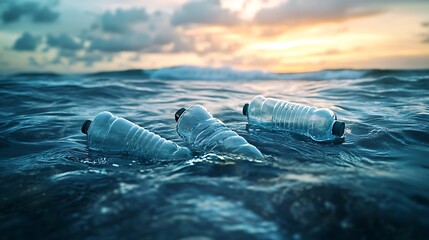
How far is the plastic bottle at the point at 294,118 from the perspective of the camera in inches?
139

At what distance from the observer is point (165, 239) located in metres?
1.54

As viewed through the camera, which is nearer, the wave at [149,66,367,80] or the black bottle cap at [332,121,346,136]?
the black bottle cap at [332,121,346,136]

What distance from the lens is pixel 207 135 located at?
3.21 m

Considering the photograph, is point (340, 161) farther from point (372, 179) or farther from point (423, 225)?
point (423, 225)

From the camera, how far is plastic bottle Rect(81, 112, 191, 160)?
2.82 meters

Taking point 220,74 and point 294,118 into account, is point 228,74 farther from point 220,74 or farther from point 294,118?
point 294,118

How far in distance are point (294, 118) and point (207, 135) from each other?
1.26 metres

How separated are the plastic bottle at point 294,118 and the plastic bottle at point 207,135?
64 centimetres

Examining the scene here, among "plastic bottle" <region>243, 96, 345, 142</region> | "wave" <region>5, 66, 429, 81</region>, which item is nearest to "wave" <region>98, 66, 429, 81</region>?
"wave" <region>5, 66, 429, 81</region>

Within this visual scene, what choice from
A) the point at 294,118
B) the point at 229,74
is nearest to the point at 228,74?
the point at 229,74

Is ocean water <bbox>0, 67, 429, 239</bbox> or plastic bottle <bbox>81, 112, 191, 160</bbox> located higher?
plastic bottle <bbox>81, 112, 191, 160</bbox>

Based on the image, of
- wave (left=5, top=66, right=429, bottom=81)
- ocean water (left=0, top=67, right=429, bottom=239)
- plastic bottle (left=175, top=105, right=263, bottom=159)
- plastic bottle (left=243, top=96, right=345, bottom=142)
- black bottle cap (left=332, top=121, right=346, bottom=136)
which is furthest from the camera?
wave (left=5, top=66, right=429, bottom=81)

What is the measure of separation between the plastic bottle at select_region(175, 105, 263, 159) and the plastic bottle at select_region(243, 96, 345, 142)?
A: 0.64 metres

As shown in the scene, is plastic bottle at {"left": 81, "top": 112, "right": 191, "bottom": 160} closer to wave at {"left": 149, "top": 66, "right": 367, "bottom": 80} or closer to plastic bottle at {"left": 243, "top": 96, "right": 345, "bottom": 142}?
plastic bottle at {"left": 243, "top": 96, "right": 345, "bottom": 142}
